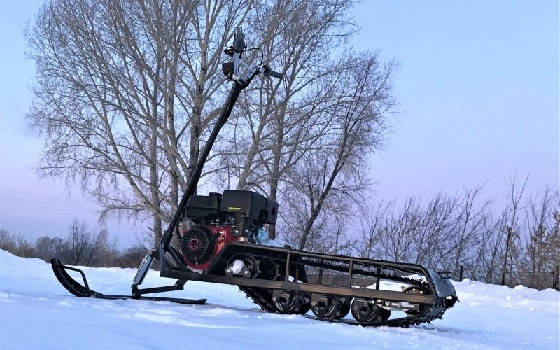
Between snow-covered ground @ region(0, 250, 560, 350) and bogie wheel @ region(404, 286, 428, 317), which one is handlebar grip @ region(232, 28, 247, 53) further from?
bogie wheel @ region(404, 286, 428, 317)

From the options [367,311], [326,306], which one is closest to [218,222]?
[326,306]

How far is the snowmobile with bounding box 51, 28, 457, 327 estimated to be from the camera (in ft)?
22.1

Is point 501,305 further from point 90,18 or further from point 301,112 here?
point 90,18

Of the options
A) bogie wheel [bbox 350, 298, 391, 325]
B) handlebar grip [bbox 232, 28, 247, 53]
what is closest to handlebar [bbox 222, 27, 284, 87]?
handlebar grip [bbox 232, 28, 247, 53]

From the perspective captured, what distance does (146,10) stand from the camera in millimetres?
16594

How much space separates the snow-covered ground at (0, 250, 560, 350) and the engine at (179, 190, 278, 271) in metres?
0.59

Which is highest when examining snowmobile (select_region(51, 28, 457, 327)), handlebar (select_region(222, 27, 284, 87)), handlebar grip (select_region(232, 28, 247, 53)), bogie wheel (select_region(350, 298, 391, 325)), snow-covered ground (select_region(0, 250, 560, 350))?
handlebar grip (select_region(232, 28, 247, 53))

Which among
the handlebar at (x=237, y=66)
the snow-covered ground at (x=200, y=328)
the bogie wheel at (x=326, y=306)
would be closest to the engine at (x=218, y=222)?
the snow-covered ground at (x=200, y=328)

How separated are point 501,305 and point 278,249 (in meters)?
5.22

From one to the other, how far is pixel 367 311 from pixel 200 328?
213 cm

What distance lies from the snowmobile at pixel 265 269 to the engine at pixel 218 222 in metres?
0.01

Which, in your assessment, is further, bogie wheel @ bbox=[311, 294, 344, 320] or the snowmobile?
bogie wheel @ bbox=[311, 294, 344, 320]

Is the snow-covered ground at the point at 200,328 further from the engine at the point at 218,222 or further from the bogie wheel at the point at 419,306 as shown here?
the engine at the point at 218,222

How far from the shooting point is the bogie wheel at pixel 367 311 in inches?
265
